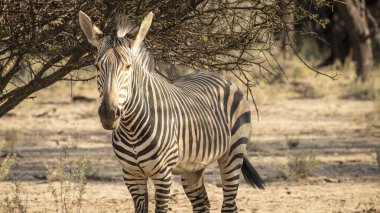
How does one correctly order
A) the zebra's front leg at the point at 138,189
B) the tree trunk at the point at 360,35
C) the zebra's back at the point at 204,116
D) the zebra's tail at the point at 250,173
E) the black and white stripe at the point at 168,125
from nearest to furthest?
1. the black and white stripe at the point at 168,125
2. the zebra's front leg at the point at 138,189
3. the zebra's back at the point at 204,116
4. the zebra's tail at the point at 250,173
5. the tree trunk at the point at 360,35

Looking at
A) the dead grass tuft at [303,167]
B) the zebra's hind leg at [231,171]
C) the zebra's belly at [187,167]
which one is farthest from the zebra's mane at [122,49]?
the dead grass tuft at [303,167]

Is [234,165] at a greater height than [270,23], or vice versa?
[270,23]

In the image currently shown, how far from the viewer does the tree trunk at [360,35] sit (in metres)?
19.2

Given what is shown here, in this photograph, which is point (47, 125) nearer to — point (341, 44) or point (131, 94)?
point (131, 94)

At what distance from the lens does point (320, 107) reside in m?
17.4

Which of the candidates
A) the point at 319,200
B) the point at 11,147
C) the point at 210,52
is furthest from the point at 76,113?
the point at 210,52

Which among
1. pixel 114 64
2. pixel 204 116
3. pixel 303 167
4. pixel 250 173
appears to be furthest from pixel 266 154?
pixel 114 64

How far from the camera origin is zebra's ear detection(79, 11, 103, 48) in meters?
5.78

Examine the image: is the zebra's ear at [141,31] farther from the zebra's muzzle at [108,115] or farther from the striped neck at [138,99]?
the zebra's muzzle at [108,115]

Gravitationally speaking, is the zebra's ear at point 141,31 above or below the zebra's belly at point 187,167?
above

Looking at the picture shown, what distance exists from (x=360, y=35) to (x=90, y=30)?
47.2 ft

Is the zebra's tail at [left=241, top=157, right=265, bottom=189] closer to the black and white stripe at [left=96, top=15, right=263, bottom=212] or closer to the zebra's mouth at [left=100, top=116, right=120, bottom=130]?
the black and white stripe at [left=96, top=15, right=263, bottom=212]

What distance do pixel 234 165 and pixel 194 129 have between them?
753 mm

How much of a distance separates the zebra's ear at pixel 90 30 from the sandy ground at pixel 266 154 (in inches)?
41.3
